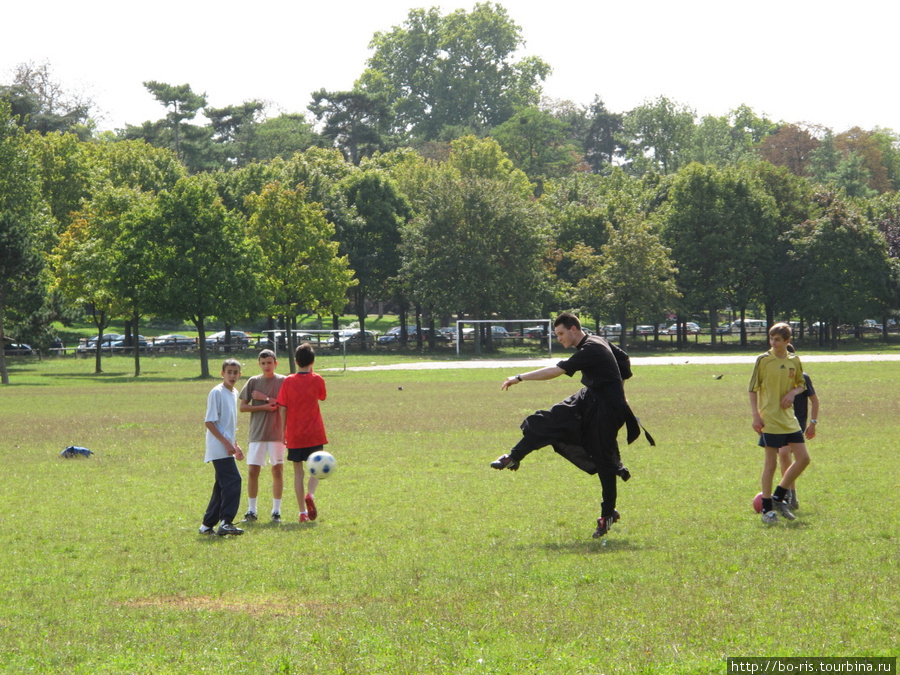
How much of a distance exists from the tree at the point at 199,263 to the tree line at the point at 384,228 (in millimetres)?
116

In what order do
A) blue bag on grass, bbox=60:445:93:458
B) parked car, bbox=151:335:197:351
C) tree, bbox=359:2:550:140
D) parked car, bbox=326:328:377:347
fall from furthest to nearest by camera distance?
tree, bbox=359:2:550:140 → parked car, bbox=326:328:377:347 → parked car, bbox=151:335:197:351 → blue bag on grass, bbox=60:445:93:458

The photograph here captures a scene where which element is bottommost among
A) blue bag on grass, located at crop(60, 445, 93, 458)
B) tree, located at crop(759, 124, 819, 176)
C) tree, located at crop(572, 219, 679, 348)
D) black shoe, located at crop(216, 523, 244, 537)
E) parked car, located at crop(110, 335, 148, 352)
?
blue bag on grass, located at crop(60, 445, 93, 458)

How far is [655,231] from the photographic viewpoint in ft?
258

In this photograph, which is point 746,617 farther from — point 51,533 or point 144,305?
point 144,305

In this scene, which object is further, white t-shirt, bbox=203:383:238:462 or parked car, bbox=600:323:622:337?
parked car, bbox=600:323:622:337

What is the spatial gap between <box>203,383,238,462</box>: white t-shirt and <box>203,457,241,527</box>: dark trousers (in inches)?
4.2

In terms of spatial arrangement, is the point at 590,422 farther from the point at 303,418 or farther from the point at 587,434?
the point at 303,418

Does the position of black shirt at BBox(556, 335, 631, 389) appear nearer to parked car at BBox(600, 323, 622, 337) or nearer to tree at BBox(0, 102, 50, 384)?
tree at BBox(0, 102, 50, 384)

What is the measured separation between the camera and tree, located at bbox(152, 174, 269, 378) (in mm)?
51562

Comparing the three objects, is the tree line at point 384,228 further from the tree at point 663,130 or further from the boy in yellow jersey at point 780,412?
the boy in yellow jersey at point 780,412

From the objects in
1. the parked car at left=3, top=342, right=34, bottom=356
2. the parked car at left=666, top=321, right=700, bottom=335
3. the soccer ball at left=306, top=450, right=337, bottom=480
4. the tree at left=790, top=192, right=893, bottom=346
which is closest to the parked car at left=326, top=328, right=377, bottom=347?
the parked car at left=3, top=342, right=34, bottom=356

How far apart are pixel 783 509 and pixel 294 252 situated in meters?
53.6

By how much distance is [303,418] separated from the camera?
1163 centimetres

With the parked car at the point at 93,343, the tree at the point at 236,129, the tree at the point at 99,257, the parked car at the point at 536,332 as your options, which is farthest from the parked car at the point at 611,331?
the tree at the point at 236,129
